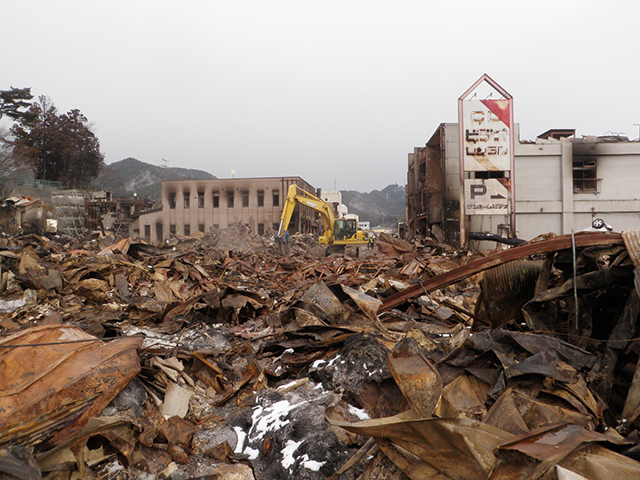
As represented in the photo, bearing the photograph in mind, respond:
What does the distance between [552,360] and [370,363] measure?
1.48 meters

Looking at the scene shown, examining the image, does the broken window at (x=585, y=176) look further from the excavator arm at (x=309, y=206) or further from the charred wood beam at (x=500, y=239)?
the charred wood beam at (x=500, y=239)

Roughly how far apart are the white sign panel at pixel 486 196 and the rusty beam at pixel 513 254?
39.6ft

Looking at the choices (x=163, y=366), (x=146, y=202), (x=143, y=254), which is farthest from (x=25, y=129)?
(x=163, y=366)

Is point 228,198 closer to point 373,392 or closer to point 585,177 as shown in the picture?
point 585,177

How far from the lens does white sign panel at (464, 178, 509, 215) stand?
1502 cm

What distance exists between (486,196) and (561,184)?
640 cm

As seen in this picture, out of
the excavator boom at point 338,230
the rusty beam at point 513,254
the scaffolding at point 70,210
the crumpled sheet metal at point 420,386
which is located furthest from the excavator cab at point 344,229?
the scaffolding at point 70,210

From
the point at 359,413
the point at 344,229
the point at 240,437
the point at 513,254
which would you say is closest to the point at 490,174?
the point at 344,229

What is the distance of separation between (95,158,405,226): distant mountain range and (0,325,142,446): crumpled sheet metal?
2212 inches

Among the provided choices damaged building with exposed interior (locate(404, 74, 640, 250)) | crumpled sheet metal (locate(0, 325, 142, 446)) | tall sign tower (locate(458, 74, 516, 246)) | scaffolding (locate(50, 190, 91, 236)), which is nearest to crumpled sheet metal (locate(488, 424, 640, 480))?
crumpled sheet metal (locate(0, 325, 142, 446))

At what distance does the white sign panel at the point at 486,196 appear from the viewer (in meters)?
15.0

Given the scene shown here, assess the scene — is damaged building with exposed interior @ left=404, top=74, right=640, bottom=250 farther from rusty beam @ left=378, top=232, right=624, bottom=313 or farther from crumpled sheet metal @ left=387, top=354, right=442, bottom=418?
crumpled sheet metal @ left=387, top=354, right=442, bottom=418

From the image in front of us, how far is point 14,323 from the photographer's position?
6.25 meters

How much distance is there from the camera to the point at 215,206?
4356cm
